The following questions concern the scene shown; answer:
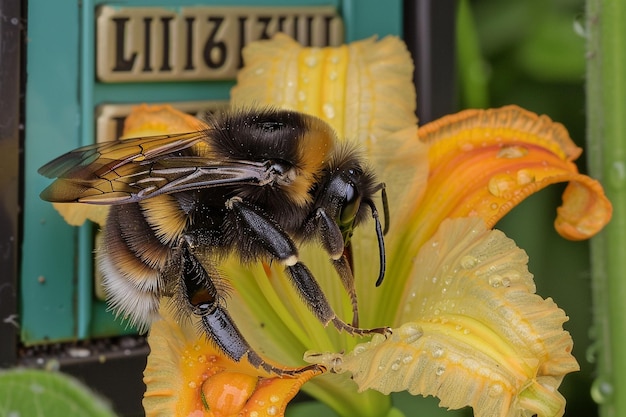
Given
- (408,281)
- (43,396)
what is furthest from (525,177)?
(43,396)

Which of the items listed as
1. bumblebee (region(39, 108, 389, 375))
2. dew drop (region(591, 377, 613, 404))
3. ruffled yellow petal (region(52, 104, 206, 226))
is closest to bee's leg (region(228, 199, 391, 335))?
bumblebee (region(39, 108, 389, 375))

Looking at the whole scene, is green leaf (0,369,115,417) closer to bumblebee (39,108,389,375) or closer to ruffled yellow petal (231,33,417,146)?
bumblebee (39,108,389,375)

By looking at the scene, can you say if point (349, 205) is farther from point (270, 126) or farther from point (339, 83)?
point (339, 83)

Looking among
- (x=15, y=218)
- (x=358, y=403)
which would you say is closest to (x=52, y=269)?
(x=15, y=218)

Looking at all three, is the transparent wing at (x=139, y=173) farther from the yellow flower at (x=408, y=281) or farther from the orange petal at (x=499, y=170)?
the orange petal at (x=499, y=170)

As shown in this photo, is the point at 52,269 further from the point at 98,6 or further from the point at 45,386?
the point at 98,6
